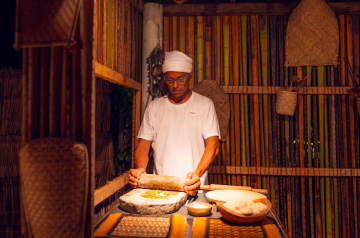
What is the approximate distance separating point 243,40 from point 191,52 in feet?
2.78

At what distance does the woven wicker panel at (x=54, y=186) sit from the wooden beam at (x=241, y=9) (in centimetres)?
380

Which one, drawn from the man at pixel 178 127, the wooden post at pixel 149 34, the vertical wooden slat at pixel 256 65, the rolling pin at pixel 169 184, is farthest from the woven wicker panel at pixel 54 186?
the vertical wooden slat at pixel 256 65

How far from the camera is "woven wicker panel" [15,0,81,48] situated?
1.94m

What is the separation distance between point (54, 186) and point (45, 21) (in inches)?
38.6

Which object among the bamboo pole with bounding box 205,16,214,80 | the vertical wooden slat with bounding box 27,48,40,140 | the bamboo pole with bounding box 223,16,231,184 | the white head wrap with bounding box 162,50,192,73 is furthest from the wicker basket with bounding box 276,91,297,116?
the vertical wooden slat with bounding box 27,48,40,140

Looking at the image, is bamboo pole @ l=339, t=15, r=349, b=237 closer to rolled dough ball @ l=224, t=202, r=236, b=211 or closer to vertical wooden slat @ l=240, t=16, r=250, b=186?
vertical wooden slat @ l=240, t=16, r=250, b=186

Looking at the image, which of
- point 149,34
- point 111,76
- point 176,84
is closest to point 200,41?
point 149,34

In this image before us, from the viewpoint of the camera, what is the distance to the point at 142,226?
7.78 ft

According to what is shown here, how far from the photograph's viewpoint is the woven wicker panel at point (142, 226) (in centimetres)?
223

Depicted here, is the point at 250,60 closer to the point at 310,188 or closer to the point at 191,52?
the point at 191,52

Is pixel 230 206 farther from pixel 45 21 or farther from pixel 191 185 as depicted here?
pixel 45 21

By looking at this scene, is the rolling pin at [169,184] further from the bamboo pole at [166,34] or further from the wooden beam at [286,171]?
the bamboo pole at [166,34]

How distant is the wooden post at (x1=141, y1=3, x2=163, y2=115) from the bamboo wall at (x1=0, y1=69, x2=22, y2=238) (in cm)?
171

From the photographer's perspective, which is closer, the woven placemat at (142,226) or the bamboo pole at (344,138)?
the woven placemat at (142,226)
